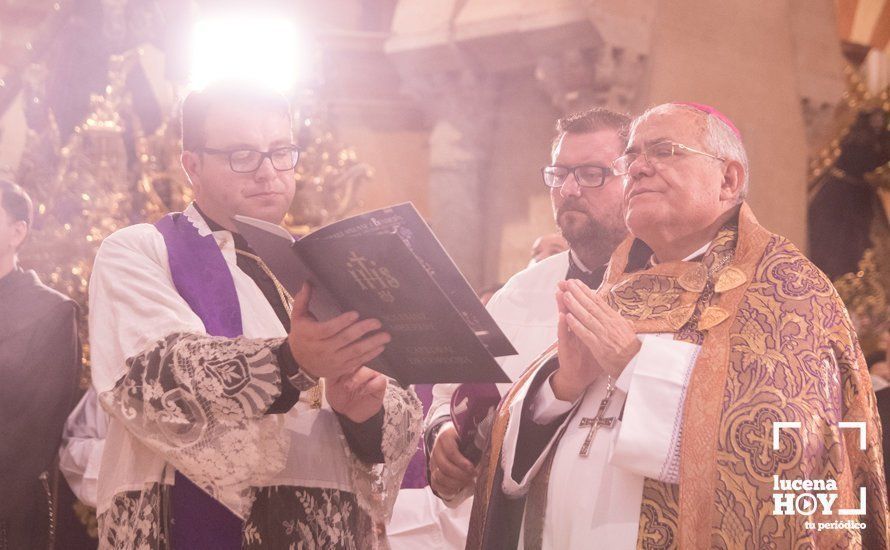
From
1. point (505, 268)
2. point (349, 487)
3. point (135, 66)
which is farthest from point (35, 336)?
point (135, 66)

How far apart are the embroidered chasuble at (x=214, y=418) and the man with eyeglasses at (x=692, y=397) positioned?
1.26ft

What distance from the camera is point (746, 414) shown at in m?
2.79

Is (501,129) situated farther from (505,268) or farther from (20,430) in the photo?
(20,430)

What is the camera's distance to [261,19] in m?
10.1

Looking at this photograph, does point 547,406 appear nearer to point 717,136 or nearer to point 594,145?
point 717,136

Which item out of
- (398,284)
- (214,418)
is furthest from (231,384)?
(398,284)

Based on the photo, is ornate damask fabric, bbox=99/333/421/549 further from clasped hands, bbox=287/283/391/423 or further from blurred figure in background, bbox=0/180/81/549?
blurred figure in background, bbox=0/180/81/549

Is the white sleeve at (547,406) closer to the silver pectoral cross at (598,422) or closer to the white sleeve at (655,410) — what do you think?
the silver pectoral cross at (598,422)

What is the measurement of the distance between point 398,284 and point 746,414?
2.92ft

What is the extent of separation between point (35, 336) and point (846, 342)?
10.4 feet

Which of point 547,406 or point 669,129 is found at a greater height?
point 669,129

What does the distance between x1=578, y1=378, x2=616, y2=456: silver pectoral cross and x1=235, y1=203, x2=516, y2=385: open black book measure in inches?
14.8

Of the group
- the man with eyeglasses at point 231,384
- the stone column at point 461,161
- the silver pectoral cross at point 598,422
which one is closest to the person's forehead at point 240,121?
the man with eyeglasses at point 231,384

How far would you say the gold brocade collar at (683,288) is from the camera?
300cm
